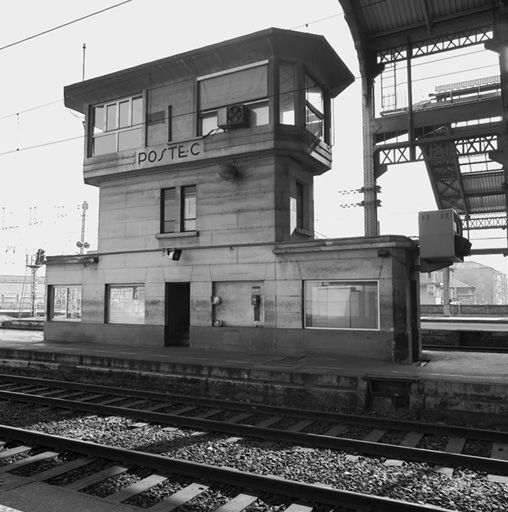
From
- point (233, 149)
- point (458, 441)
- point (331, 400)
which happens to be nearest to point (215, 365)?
point (331, 400)

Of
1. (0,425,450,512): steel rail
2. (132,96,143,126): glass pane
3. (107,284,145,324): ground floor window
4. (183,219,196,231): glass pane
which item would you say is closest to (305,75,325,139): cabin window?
Result: (183,219,196,231): glass pane

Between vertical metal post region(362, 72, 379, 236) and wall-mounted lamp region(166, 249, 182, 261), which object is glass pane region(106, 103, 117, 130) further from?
vertical metal post region(362, 72, 379, 236)

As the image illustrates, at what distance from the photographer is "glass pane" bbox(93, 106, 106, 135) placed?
18.6 meters

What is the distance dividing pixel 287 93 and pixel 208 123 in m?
2.90

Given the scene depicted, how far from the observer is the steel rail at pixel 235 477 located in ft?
16.4

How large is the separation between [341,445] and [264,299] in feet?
25.8

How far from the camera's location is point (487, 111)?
87.2 ft

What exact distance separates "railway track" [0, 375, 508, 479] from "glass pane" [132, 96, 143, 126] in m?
10.4

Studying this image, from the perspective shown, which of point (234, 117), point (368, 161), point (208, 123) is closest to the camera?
point (234, 117)

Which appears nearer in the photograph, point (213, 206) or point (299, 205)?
point (213, 206)

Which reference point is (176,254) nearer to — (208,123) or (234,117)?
(208,123)

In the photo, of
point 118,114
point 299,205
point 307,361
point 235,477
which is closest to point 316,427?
point 235,477

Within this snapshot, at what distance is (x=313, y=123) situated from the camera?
1677 cm

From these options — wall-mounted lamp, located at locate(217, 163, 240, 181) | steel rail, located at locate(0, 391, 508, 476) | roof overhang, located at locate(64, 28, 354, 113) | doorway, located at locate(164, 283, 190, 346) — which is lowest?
steel rail, located at locate(0, 391, 508, 476)
